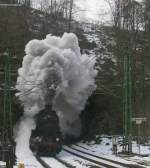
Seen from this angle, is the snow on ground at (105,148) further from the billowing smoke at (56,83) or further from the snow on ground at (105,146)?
the billowing smoke at (56,83)

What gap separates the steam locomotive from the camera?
31.9 meters

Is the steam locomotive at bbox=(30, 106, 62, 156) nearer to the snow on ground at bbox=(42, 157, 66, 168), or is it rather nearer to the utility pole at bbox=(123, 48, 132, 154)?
the snow on ground at bbox=(42, 157, 66, 168)

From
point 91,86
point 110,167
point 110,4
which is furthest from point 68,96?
point 110,4

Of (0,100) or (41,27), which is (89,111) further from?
(41,27)

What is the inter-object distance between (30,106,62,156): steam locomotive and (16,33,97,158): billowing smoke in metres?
3.48

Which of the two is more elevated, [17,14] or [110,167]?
[17,14]

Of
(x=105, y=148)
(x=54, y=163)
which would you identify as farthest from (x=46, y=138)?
(x=105, y=148)

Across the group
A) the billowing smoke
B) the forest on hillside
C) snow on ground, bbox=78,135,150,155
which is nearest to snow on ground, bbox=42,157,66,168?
snow on ground, bbox=78,135,150,155

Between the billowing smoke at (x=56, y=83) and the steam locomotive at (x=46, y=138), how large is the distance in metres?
3.48

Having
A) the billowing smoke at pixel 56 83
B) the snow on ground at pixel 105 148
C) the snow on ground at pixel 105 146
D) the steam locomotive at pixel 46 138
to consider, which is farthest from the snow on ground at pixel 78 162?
the billowing smoke at pixel 56 83

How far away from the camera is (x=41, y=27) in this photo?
6956cm

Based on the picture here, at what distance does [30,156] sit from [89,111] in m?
16.1

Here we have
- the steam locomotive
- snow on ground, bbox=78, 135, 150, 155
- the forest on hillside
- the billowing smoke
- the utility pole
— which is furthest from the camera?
the forest on hillside

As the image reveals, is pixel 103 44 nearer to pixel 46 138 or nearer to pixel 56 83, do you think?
pixel 56 83
